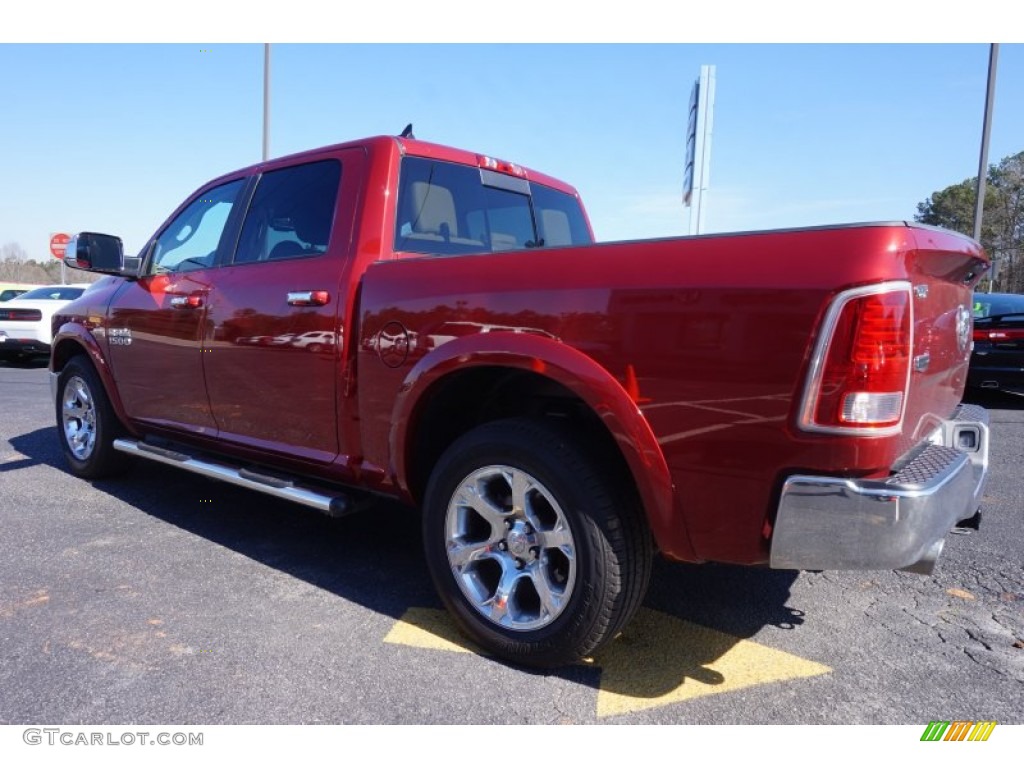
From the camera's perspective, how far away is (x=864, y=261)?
1.86 m

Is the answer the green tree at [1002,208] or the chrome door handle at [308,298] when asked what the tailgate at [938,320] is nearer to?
the chrome door handle at [308,298]

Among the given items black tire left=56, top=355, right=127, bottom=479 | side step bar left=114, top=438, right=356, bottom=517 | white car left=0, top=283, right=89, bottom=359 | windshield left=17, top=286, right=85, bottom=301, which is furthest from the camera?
windshield left=17, top=286, right=85, bottom=301

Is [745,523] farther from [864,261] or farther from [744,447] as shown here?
[864,261]

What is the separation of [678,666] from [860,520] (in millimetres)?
949

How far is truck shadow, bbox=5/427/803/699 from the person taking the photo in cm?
255

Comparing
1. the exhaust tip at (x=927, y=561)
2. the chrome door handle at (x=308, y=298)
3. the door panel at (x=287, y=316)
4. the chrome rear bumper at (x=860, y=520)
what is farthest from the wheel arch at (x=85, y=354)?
the exhaust tip at (x=927, y=561)

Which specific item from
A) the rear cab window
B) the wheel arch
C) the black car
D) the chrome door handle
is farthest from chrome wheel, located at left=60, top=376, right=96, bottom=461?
the black car

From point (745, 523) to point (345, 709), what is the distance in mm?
1325

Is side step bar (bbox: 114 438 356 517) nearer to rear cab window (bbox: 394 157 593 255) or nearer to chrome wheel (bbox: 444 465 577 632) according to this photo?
chrome wheel (bbox: 444 465 577 632)

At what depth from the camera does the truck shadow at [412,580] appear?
8.38 ft

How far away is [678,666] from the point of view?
2.55 meters

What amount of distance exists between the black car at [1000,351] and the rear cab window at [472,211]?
6.36 metres

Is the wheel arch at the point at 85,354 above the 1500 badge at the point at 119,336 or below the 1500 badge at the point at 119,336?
below

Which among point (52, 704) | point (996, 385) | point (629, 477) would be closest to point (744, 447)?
point (629, 477)
